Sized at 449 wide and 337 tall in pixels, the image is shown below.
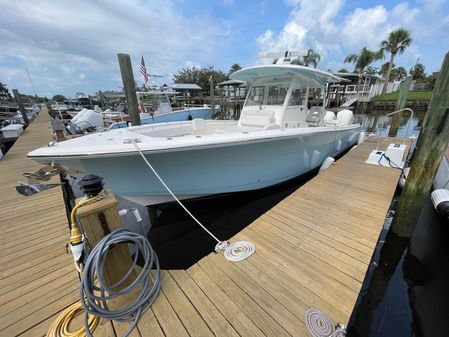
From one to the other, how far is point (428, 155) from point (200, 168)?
11.8 feet

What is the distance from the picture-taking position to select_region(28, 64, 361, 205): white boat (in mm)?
3089

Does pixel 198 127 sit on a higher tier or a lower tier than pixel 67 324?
higher

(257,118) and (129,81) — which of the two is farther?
(129,81)

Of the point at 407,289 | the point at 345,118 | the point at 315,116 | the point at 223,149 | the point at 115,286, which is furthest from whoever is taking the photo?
the point at 345,118

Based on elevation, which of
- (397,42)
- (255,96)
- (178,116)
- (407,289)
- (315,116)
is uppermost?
(397,42)

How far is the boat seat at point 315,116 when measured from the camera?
595cm

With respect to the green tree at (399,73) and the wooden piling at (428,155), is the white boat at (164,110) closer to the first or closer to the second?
the wooden piling at (428,155)

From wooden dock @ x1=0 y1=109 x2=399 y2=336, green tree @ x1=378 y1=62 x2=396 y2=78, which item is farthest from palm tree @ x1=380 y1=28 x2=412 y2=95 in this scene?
wooden dock @ x1=0 y1=109 x2=399 y2=336

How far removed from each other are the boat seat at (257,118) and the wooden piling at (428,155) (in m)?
2.80

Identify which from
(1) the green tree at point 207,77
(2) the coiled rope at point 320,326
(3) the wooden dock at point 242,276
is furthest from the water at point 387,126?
(1) the green tree at point 207,77

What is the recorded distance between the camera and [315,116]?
6016mm

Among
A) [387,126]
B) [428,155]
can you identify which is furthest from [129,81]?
[387,126]

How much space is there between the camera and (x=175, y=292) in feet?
6.05

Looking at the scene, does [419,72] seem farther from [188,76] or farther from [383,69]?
[188,76]
